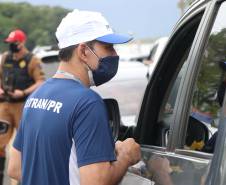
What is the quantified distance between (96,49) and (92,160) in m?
0.52

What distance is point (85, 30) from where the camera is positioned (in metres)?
3.03

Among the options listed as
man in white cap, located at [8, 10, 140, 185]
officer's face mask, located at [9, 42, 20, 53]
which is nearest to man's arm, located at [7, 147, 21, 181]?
man in white cap, located at [8, 10, 140, 185]

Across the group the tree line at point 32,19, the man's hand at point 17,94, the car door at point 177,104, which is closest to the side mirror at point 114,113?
the car door at point 177,104

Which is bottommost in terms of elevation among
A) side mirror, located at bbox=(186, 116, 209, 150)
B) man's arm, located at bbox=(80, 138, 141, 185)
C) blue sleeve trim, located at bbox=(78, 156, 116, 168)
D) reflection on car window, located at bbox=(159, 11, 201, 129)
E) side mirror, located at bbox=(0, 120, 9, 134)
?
side mirror, located at bbox=(0, 120, 9, 134)

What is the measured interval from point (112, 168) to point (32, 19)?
65.6 metres

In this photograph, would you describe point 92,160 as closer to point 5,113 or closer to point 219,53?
point 219,53

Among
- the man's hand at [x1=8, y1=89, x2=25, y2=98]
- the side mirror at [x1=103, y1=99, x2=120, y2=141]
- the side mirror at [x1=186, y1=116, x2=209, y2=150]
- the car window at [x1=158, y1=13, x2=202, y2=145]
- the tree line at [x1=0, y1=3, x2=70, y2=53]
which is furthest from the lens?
the tree line at [x1=0, y1=3, x2=70, y2=53]

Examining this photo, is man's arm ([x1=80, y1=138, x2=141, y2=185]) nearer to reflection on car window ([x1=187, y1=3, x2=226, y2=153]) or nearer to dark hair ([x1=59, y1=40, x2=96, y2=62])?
reflection on car window ([x1=187, y1=3, x2=226, y2=153])

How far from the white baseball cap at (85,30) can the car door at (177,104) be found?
383mm

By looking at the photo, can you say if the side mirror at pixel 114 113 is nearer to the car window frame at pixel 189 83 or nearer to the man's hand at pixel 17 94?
the car window frame at pixel 189 83

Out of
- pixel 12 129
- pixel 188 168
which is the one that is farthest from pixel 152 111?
pixel 12 129

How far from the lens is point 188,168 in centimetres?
281

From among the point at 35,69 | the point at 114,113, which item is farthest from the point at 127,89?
the point at 114,113

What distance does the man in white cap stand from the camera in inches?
112
